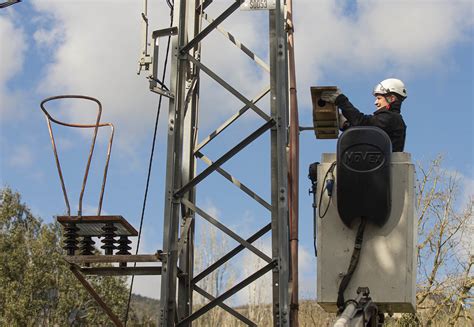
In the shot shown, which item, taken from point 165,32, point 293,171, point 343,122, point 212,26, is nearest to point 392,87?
point 343,122

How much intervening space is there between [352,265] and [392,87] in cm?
162

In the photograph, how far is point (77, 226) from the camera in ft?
24.4

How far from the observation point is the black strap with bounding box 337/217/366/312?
20.7 feet

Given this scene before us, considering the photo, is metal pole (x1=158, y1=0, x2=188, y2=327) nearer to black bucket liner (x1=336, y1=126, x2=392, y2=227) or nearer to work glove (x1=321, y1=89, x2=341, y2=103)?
work glove (x1=321, y1=89, x2=341, y2=103)

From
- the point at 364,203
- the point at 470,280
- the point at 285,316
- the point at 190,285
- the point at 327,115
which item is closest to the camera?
the point at 364,203

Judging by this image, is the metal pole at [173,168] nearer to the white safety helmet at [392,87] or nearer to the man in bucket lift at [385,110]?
the man in bucket lift at [385,110]

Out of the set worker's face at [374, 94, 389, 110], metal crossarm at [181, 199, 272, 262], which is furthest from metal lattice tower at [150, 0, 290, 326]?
worker's face at [374, 94, 389, 110]

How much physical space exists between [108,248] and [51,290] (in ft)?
110

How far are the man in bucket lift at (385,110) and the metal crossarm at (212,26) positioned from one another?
111 centimetres

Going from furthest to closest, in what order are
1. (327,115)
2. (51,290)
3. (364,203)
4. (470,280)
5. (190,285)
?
(51,290) → (470,280) → (190,285) → (327,115) → (364,203)

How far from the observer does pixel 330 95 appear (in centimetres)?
697

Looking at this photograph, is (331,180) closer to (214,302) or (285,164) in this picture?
(285,164)

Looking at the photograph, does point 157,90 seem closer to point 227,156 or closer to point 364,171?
point 227,156

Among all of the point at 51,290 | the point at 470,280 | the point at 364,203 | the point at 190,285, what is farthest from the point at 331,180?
the point at 51,290
